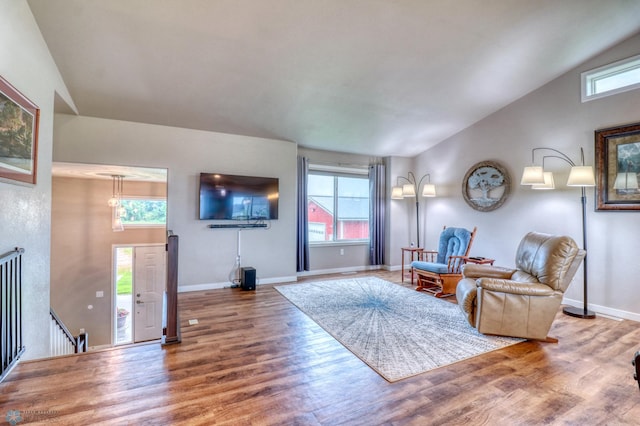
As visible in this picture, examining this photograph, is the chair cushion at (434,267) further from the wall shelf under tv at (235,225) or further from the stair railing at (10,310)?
the stair railing at (10,310)

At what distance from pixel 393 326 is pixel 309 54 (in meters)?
3.23

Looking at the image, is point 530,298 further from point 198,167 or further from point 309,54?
point 198,167

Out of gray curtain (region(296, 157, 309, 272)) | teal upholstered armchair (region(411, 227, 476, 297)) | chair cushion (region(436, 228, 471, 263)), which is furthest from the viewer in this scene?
gray curtain (region(296, 157, 309, 272))

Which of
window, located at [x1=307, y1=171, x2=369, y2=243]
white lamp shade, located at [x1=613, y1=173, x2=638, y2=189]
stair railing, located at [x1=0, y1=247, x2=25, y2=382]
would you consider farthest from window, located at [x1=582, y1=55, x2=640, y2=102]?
stair railing, located at [x1=0, y1=247, x2=25, y2=382]

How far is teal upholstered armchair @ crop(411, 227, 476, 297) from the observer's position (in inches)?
176

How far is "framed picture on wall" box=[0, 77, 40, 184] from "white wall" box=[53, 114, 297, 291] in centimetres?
152

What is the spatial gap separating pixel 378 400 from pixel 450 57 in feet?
12.3

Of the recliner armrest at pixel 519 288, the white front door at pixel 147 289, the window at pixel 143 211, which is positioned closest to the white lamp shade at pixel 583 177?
the recliner armrest at pixel 519 288

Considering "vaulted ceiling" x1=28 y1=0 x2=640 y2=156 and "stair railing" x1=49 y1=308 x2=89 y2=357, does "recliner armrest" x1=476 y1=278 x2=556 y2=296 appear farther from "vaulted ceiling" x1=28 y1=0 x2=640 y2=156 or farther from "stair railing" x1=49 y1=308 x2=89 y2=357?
"stair railing" x1=49 y1=308 x2=89 y2=357

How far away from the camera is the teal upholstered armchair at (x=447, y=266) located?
14.7 feet

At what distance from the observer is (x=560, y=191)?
427 cm

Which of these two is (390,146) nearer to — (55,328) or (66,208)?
(55,328)

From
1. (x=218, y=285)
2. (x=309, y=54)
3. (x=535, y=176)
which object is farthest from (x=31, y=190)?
(x=535, y=176)

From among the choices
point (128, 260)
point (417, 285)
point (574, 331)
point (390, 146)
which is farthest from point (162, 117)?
point (574, 331)
